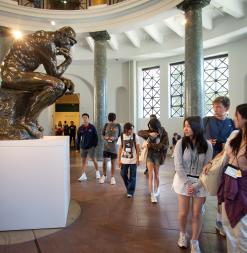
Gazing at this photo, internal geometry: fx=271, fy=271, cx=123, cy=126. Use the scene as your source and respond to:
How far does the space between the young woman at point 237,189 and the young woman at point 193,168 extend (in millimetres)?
509

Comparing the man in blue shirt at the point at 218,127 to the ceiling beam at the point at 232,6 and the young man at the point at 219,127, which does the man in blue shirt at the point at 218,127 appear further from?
the ceiling beam at the point at 232,6

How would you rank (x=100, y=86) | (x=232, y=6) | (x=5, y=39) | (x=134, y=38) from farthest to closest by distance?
(x=134, y=38) < (x=100, y=86) < (x=5, y=39) < (x=232, y=6)

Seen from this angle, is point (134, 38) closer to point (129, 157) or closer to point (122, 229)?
point (129, 157)

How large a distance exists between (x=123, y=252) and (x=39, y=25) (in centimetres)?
1007

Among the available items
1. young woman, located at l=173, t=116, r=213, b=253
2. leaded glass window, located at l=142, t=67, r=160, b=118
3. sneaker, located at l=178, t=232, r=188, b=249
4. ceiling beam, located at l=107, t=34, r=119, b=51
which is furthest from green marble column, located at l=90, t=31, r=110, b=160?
young woman, located at l=173, t=116, r=213, b=253

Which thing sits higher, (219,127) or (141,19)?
(141,19)

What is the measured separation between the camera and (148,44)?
13.9 metres

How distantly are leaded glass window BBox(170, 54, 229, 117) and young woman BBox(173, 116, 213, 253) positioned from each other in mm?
10371

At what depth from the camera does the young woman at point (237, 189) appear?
2.25 metres

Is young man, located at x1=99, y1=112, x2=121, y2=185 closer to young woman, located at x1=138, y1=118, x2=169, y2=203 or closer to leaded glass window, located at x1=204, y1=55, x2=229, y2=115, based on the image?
young woman, located at x1=138, y1=118, x2=169, y2=203

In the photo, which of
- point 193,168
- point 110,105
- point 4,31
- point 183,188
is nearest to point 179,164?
point 193,168

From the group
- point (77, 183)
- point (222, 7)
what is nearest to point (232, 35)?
point (222, 7)

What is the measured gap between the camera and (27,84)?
3.84 m

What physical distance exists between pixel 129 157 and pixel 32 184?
222cm
